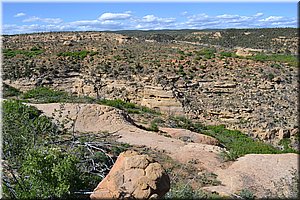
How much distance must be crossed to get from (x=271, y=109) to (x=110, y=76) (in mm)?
7250

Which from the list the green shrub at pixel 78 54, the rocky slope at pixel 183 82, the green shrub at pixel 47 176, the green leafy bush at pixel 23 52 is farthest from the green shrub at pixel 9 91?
the green shrub at pixel 47 176

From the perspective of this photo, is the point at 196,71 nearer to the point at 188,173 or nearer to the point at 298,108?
the point at 298,108

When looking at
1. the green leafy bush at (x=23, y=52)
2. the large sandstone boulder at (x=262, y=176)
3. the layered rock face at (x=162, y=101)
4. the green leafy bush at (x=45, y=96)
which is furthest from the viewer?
the green leafy bush at (x=23, y=52)

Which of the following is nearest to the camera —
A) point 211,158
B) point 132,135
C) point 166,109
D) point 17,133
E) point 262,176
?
point 17,133

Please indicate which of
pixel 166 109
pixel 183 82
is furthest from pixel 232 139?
pixel 183 82

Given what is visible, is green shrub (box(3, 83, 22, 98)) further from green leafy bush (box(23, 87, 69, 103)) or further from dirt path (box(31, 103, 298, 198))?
dirt path (box(31, 103, 298, 198))

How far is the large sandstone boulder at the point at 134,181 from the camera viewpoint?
497cm

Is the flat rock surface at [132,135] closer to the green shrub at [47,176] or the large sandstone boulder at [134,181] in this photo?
the large sandstone boulder at [134,181]

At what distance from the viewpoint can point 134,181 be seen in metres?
5.06

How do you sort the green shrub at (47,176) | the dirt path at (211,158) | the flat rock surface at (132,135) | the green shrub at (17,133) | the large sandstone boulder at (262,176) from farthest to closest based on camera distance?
the flat rock surface at (132,135), the dirt path at (211,158), the large sandstone boulder at (262,176), the green shrub at (17,133), the green shrub at (47,176)

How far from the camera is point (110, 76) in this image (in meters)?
19.2

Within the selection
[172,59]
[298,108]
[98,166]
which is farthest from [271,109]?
[98,166]

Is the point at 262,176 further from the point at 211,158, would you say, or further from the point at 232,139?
the point at 232,139

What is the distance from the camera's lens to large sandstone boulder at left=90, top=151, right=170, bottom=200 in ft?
16.3
